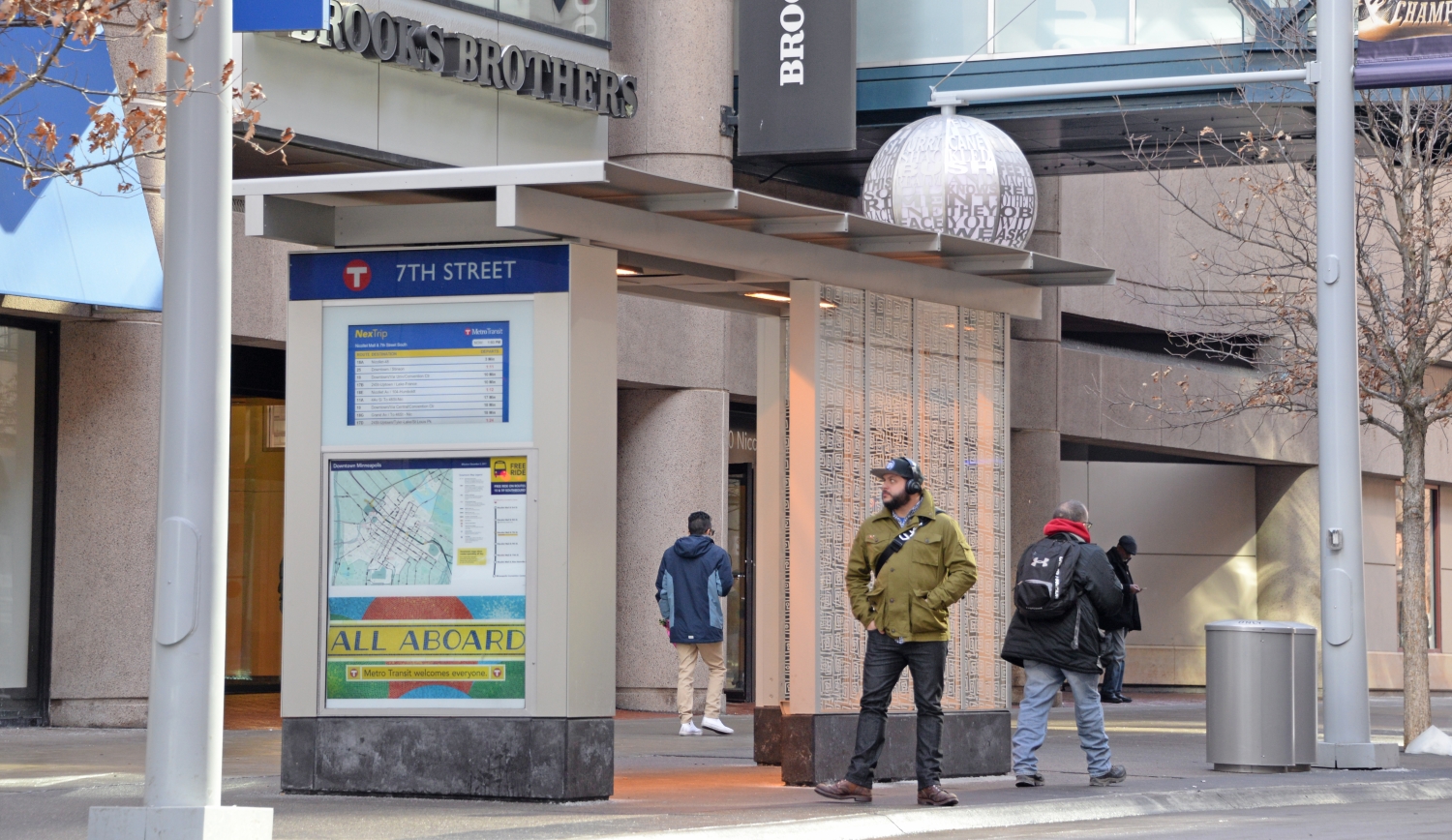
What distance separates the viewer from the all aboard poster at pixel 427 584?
1063 centimetres

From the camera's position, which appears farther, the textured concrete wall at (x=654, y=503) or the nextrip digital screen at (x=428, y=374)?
the textured concrete wall at (x=654, y=503)

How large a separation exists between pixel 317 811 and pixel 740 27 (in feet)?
40.3

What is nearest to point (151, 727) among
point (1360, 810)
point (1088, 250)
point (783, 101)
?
point (1360, 810)

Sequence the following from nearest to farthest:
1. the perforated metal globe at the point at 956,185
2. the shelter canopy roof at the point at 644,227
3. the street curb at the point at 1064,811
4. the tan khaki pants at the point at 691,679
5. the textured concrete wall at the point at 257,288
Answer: the street curb at the point at 1064,811 → the shelter canopy roof at the point at 644,227 → the perforated metal globe at the point at 956,185 → the textured concrete wall at the point at 257,288 → the tan khaki pants at the point at 691,679

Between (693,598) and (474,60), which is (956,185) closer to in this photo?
(693,598)

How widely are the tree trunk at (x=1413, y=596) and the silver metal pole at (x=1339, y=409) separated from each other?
168 cm

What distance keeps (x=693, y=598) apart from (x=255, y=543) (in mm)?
5559

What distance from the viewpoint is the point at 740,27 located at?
20.6 metres

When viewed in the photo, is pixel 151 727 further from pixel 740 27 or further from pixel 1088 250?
pixel 1088 250

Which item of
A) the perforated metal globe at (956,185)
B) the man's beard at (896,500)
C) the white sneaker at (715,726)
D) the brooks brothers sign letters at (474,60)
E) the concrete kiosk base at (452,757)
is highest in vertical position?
the brooks brothers sign letters at (474,60)

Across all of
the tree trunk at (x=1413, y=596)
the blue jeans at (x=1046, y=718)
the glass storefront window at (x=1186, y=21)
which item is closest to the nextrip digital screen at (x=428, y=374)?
the blue jeans at (x=1046, y=718)

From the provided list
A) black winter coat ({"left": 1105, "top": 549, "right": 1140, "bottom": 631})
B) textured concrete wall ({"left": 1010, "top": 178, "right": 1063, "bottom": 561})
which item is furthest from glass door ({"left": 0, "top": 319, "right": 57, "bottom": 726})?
textured concrete wall ({"left": 1010, "top": 178, "right": 1063, "bottom": 561})

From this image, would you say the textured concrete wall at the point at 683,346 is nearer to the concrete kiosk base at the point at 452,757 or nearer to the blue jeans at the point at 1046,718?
the blue jeans at the point at 1046,718

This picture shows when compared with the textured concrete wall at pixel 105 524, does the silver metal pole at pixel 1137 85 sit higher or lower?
higher
